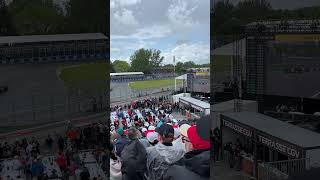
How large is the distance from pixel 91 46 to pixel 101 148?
805 millimetres

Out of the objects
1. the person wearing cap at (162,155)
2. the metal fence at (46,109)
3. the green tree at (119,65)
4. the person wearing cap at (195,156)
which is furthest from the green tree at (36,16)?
the person wearing cap at (195,156)

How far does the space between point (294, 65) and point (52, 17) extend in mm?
1969

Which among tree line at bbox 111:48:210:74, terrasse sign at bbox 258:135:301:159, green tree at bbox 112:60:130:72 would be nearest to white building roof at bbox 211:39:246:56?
tree line at bbox 111:48:210:74

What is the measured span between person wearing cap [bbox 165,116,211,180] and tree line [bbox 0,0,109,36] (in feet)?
4.00

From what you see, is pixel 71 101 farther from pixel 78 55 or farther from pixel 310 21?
pixel 310 21

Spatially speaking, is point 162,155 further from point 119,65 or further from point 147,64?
point 147,64

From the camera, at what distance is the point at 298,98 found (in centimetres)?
352

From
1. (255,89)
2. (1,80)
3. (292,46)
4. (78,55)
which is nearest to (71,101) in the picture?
(78,55)

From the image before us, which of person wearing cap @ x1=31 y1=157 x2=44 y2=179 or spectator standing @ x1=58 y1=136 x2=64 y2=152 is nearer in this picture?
person wearing cap @ x1=31 y1=157 x2=44 y2=179

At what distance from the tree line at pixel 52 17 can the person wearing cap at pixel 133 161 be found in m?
0.98

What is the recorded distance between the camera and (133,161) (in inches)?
138

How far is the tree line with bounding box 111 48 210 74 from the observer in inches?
169

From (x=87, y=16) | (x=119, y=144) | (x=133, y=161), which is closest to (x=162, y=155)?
(x=133, y=161)

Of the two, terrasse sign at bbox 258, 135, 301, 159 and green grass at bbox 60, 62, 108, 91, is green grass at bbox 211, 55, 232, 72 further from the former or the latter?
green grass at bbox 60, 62, 108, 91
